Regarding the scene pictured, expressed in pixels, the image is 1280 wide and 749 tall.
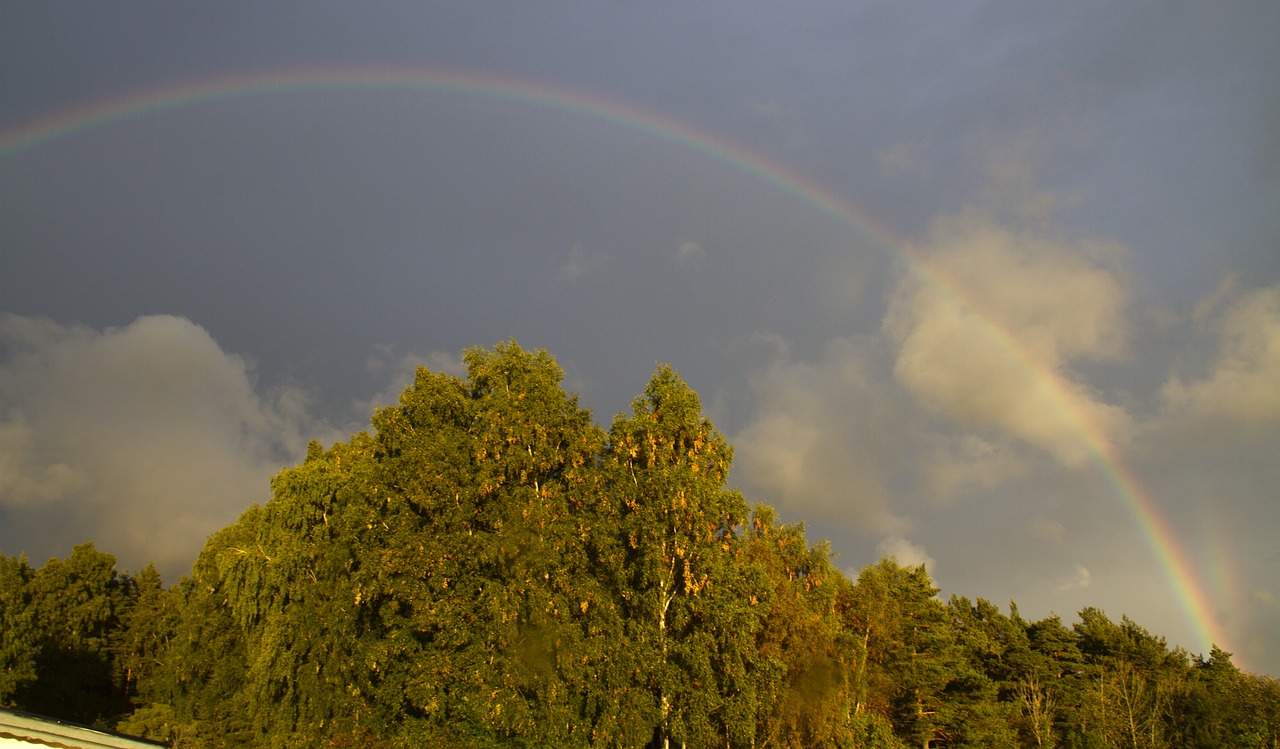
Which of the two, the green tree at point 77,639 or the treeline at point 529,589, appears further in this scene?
the green tree at point 77,639

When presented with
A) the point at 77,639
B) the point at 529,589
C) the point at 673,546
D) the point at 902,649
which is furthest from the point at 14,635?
the point at 902,649

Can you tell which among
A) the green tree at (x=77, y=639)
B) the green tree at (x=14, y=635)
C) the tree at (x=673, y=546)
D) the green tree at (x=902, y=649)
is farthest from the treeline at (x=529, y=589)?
the green tree at (x=77, y=639)

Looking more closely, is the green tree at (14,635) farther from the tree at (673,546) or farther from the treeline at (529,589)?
the tree at (673,546)

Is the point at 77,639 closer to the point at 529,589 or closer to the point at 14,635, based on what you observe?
the point at 14,635

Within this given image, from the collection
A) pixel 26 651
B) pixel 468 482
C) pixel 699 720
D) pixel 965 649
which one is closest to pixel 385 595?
pixel 468 482

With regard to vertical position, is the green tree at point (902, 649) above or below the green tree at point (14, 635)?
above

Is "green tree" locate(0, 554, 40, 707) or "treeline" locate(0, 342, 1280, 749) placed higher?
"treeline" locate(0, 342, 1280, 749)

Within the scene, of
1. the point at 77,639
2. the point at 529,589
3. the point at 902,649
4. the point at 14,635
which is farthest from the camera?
the point at 77,639

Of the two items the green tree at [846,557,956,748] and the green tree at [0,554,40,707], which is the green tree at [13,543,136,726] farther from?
the green tree at [846,557,956,748]

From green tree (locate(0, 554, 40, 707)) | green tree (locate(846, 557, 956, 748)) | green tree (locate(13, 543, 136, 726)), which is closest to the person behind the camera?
green tree (locate(846, 557, 956, 748))

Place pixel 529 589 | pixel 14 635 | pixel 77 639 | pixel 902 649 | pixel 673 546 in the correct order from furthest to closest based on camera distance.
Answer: pixel 77 639, pixel 14 635, pixel 902 649, pixel 673 546, pixel 529 589

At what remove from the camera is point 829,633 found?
119 feet

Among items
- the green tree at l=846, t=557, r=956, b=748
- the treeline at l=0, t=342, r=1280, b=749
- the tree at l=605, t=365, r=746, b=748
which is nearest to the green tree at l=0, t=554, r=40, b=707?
the treeline at l=0, t=342, r=1280, b=749

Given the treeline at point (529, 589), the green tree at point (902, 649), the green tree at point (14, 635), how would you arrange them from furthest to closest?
the green tree at point (14, 635), the green tree at point (902, 649), the treeline at point (529, 589)
